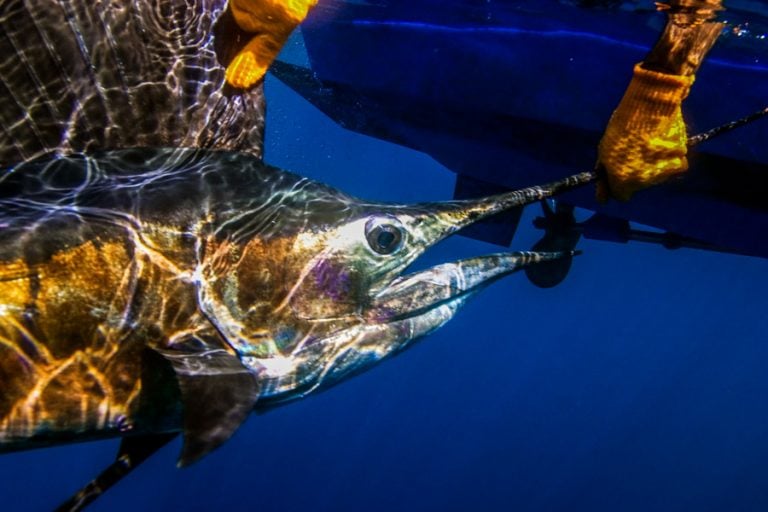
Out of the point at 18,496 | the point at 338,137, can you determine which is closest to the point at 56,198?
the point at 18,496

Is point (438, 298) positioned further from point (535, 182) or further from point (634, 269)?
point (634, 269)

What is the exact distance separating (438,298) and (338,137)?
32845 millimetres

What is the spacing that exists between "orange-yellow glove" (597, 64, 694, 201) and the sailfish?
52cm

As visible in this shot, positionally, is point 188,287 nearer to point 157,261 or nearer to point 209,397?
point 157,261

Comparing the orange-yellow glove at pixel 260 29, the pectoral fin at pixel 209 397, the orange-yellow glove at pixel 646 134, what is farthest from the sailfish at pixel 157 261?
the orange-yellow glove at pixel 646 134

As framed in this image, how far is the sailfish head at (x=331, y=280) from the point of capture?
221 centimetres

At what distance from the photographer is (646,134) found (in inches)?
100

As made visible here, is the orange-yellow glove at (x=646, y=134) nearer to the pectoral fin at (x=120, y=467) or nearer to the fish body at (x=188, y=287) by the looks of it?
the fish body at (x=188, y=287)

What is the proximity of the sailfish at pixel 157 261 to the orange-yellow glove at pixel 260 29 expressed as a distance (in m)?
0.32

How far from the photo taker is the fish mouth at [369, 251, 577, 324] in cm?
233

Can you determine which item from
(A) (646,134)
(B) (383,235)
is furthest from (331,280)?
(A) (646,134)

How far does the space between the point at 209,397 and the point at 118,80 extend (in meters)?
1.73

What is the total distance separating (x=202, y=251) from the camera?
2.24m

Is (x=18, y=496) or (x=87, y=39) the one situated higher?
(x=87, y=39)
